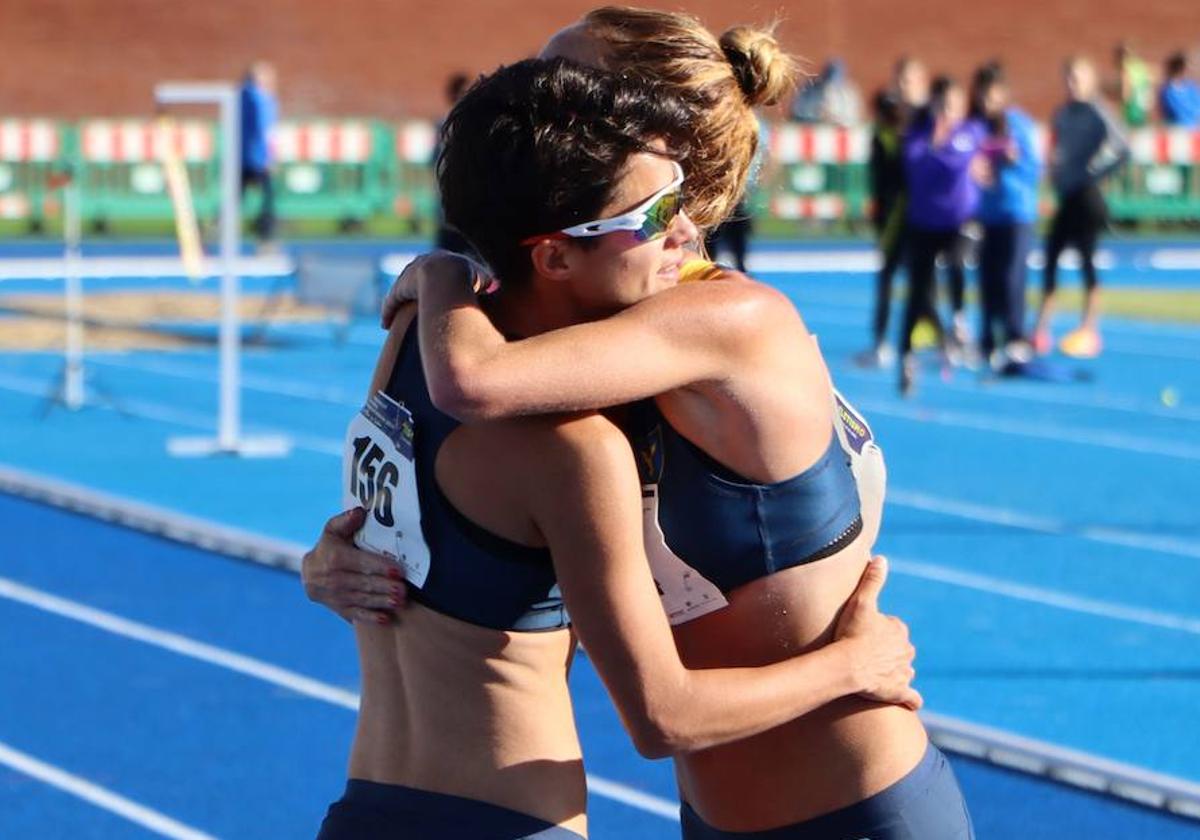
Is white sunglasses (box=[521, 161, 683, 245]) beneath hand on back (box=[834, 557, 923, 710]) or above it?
above

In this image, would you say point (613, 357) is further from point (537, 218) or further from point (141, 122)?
point (141, 122)

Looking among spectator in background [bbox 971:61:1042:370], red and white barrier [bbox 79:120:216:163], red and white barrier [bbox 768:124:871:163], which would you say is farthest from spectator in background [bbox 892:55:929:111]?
red and white barrier [bbox 79:120:216:163]

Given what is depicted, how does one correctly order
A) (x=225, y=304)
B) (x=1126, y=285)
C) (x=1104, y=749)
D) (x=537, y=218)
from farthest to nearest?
(x=1126, y=285) → (x=225, y=304) → (x=1104, y=749) → (x=537, y=218)

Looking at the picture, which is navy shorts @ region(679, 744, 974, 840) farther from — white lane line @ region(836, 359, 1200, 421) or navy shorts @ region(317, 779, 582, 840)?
white lane line @ region(836, 359, 1200, 421)

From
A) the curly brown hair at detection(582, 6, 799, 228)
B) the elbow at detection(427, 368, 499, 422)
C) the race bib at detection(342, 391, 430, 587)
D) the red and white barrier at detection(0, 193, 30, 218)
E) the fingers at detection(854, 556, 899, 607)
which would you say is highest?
the curly brown hair at detection(582, 6, 799, 228)

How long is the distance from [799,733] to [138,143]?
2650 centimetres

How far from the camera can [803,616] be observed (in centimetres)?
273

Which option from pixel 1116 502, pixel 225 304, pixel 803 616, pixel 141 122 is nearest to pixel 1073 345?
pixel 1116 502

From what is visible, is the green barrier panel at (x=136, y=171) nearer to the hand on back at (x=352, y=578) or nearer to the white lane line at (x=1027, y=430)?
the white lane line at (x=1027, y=430)

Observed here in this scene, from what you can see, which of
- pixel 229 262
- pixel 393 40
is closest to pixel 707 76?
pixel 229 262

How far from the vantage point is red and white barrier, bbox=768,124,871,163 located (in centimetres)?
2945

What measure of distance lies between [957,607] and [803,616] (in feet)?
18.8

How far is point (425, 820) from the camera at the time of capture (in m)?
2.66

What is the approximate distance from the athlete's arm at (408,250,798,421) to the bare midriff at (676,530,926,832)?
0.32 meters
